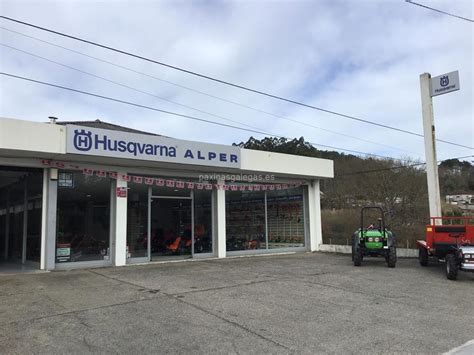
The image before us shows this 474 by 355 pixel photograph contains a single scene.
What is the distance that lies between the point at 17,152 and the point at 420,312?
1028 cm

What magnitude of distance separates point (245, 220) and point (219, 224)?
Answer: 5.16 ft

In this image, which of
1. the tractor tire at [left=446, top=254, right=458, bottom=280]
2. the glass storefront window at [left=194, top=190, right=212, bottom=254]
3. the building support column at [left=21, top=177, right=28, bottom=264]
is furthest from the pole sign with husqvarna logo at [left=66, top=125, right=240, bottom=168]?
the tractor tire at [left=446, top=254, right=458, bottom=280]

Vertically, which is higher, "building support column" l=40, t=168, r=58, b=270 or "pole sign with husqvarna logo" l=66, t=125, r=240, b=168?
"pole sign with husqvarna logo" l=66, t=125, r=240, b=168

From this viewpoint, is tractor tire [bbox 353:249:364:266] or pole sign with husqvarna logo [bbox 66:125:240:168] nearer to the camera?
pole sign with husqvarna logo [bbox 66:125:240:168]

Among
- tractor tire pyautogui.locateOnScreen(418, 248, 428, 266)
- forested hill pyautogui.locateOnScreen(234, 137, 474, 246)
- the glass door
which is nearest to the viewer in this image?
tractor tire pyautogui.locateOnScreen(418, 248, 428, 266)

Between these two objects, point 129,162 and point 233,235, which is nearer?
point 129,162

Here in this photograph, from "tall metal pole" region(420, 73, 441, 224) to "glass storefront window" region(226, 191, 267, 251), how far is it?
6529 millimetres

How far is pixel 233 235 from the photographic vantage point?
17.1m

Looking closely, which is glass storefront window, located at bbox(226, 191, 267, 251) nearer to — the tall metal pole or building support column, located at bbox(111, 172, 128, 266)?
building support column, located at bbox(111, 172, 128, 266)

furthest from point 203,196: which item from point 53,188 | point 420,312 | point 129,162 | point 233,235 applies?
point 420,312

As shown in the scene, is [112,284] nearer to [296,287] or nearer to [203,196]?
[296,287]

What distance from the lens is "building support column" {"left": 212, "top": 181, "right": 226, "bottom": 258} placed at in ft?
53.9

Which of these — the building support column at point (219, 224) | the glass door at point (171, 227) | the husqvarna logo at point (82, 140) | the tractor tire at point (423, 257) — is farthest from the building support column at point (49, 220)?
the tractor tire at point (423, 257)

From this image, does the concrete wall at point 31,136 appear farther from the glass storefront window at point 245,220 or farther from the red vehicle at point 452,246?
the red vehicle at point 452,246
